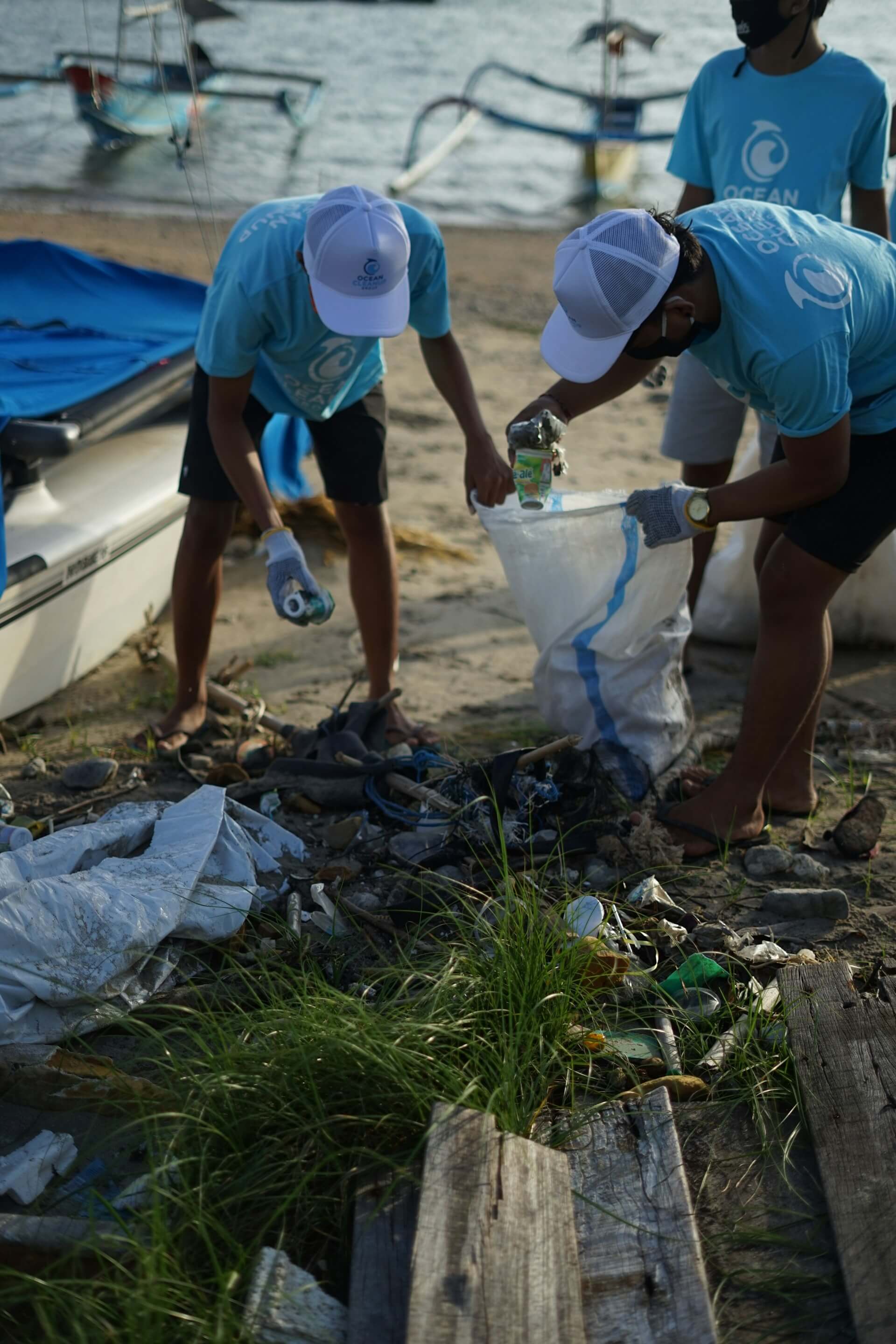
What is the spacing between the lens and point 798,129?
10.0 feet

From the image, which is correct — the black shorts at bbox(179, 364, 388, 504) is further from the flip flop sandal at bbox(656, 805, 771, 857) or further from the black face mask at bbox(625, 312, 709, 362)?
the flip flop sandal at bbox(656, 805, 771, 857)

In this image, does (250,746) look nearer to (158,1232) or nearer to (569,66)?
(158,1232)

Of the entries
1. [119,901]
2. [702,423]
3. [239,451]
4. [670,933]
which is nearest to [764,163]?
[702,423]

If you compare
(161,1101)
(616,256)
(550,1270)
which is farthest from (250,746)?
(550,1270)

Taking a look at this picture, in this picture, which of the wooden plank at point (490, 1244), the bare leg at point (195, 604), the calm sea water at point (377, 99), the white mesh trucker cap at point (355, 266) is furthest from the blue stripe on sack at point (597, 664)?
the calm sea water at point (377, 99)

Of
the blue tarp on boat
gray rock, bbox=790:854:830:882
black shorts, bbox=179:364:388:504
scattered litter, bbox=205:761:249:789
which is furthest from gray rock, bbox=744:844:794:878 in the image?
the blue tarp on boat

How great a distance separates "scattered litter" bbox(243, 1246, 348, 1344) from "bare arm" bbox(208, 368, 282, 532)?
1.69m

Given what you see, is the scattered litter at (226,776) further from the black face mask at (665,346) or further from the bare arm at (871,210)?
the bare arm at (871,210)

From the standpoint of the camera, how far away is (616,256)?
7.03 ft

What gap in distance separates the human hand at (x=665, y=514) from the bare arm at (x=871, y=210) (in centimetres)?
110

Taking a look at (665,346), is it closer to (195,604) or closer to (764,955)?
(764,955)

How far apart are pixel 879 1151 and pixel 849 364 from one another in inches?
57.6

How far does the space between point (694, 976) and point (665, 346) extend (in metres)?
1.18

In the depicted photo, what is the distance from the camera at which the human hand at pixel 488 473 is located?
300 centimetres
